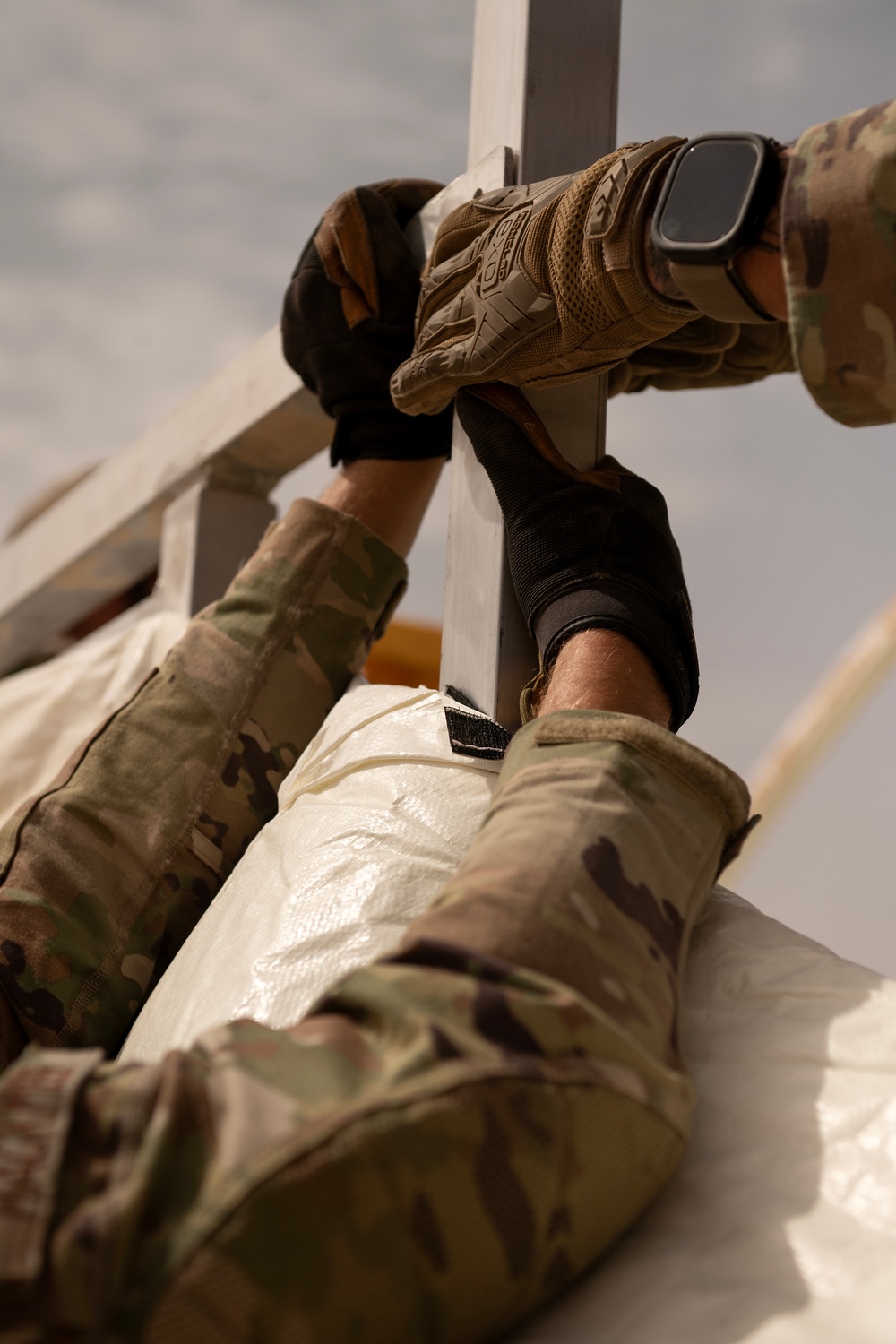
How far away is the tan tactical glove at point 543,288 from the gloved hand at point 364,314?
0.13 metres

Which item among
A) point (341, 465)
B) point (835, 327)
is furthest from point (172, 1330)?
point (341, 465)

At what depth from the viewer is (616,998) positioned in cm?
52

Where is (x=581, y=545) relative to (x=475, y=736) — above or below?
above

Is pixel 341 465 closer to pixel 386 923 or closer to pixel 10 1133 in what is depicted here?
pixel 386 923

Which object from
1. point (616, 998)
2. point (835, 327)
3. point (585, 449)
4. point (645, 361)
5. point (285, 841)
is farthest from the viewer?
point (645, 361)

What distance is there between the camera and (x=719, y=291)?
691mm

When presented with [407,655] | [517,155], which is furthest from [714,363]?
[407,655]

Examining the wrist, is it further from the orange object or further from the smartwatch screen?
the orange object

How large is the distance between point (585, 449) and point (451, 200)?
1.04ft

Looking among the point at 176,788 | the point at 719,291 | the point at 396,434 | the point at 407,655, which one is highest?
the point at 719,291

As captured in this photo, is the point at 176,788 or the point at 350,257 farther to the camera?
the point at 350,257

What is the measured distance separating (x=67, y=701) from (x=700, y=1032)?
1.42 metres

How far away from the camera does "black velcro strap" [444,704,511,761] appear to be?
802 mm

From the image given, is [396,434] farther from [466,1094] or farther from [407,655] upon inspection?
[407,655]
